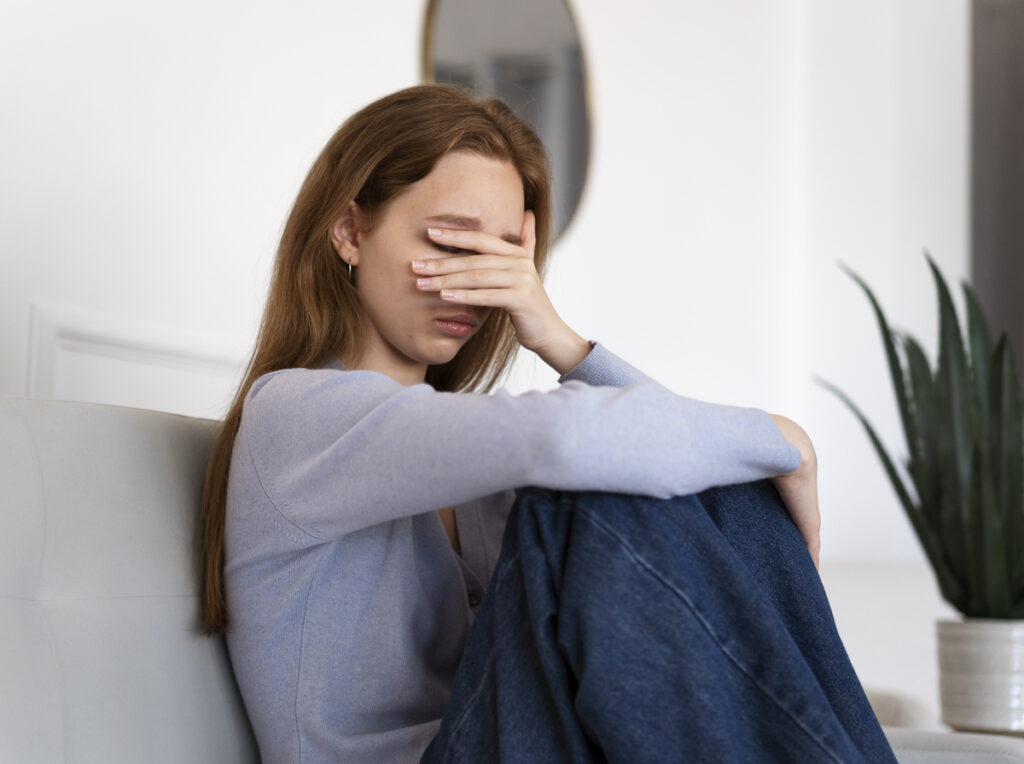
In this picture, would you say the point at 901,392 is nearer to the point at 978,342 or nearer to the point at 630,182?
the point at 978,342

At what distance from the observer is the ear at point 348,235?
1.18 metres

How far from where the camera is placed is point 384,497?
875 millimetres

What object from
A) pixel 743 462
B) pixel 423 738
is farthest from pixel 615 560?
pixel 423 738

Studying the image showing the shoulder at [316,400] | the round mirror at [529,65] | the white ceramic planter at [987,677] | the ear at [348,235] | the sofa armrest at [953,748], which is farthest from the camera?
the round mirror at [529,65]

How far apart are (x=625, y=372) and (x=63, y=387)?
2.38 ft

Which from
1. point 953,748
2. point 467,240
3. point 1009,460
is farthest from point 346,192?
point 1009,460

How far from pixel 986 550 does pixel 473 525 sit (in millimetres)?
1083

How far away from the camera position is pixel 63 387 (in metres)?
1.37

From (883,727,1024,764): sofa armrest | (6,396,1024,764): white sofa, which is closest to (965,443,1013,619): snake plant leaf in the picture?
(883,727,1024,764): sofa armrest

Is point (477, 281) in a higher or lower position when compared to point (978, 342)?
higher

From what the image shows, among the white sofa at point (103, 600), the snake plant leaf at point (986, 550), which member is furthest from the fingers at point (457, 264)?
the snake plant leaf at point (986, 550)

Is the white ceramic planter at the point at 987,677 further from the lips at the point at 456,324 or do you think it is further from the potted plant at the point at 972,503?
the lips at the point at 456,324

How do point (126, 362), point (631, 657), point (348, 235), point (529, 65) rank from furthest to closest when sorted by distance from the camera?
point (529, 65)
point (126, 362)
point (348, 235)
point (631, 657)

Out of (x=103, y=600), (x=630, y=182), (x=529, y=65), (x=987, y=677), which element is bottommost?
(x=987, y=677)
